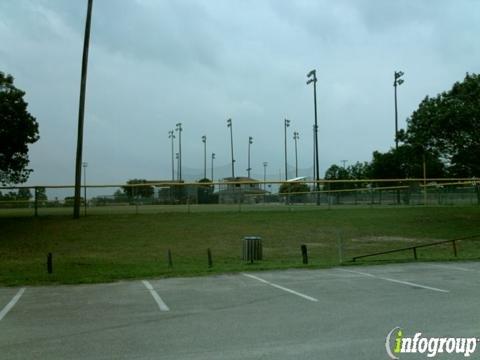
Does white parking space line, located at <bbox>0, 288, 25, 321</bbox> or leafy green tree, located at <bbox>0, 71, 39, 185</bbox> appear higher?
leafy green tree, located at <bbox>0, 71, 39, 185</bbox>

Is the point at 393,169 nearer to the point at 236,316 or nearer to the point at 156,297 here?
the point at 156,297

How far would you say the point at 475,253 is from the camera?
63.5 ft

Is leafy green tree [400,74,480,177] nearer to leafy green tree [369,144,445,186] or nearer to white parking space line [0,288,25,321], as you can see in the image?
white parking space line [0,288,25,321]

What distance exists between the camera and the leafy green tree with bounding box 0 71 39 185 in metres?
28.6

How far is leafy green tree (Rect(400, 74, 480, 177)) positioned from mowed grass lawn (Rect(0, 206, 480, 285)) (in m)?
3.52

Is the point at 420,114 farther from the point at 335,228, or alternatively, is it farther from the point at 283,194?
the point at 283,194

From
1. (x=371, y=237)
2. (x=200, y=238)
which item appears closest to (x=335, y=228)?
(x=371, y=237)

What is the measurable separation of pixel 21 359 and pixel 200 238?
1728 centimetres

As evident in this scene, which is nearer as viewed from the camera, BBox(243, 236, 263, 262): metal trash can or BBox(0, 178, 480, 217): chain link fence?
BBox(243, 236, 263, 262): metal trash can

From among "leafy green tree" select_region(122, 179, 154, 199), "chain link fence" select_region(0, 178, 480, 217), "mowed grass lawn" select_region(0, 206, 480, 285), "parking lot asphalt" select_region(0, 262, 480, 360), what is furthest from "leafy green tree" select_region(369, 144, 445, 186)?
"parking lot asphalt" select_region(0, 262, 480, 360)

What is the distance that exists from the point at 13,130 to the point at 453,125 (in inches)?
856

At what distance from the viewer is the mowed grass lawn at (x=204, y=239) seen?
15.8 m

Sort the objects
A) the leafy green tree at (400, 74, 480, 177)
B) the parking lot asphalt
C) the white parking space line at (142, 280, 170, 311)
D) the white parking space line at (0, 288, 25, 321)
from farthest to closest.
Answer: the leafy green tree at (400, 74, 480, 177) < the white parking space line at (142, 280, 170, 311) < the white parking space line at (0, 288, 25, 321) < the parking lot asphalt

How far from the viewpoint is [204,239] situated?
23.3 meters
